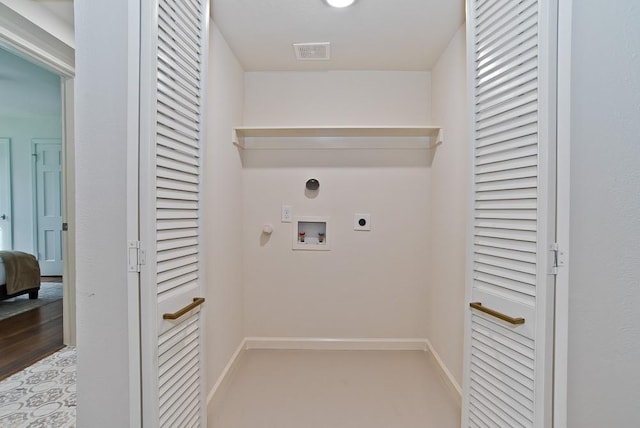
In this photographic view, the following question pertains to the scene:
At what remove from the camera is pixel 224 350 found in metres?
2.29

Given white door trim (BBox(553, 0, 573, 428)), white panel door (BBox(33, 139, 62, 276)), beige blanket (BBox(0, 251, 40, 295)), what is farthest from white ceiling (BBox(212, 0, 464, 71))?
white panel door (BBox(33, 139, 62, 276))

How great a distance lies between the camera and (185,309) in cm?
136

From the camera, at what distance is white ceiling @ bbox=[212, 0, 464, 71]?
1946 millimetres

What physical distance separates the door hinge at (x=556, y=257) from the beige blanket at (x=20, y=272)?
520cm

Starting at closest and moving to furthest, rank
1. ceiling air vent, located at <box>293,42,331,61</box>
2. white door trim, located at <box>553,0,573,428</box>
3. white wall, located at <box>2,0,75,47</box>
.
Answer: white door trim, located at <box>553,0,573,428</box> → white wall, located at <box>2,0,75,47</box> → ceiling air vent, located at <box>293,42,331,61</box>

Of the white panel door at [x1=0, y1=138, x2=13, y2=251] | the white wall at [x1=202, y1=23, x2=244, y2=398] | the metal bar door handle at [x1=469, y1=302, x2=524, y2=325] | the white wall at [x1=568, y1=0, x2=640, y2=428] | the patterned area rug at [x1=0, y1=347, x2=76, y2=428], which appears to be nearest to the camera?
the white wall at [x1=568, y1=0, x2=640, y2=428]

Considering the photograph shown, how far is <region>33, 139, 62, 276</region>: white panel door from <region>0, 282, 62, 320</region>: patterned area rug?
2.65 ft

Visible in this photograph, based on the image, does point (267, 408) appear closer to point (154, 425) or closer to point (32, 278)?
point (154, 425)

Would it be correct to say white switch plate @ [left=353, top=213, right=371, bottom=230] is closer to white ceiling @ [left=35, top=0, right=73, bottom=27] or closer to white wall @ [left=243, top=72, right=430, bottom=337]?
white wall @ [left=243, top=72, right=430, bottom=337]

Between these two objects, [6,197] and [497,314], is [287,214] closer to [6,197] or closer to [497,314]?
[497,314]

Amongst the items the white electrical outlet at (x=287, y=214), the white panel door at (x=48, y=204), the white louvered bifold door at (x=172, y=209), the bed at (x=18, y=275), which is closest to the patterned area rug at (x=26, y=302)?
the bed at (x=18, y=275)

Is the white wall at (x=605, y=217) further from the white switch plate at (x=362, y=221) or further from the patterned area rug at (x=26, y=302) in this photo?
the patterned area rug at (x=26, y=302)

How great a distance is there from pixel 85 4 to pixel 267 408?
2.23 m

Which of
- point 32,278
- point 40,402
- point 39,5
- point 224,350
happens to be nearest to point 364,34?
point 39,5
